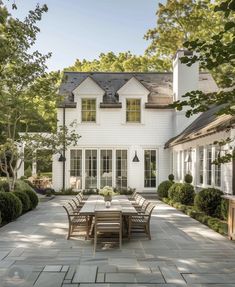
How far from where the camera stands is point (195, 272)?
6.46 meters

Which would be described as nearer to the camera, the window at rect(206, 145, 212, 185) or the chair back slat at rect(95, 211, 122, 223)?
the chair back slat at rect(95, 211, 122, 223)

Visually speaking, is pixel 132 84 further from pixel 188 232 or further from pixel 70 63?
pixel 70 63

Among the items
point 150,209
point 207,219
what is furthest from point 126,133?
point 150,209

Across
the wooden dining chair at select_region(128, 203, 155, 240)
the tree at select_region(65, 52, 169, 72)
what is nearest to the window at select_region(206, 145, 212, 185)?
the wooden dining chair at select_region(128, 203, 155, 240)

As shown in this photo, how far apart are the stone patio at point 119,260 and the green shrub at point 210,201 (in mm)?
1772

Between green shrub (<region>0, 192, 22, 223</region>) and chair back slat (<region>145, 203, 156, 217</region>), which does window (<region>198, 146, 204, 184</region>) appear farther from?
green shrub (<region>0, 192, 22, 223</region>)

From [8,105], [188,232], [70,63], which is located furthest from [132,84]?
[70,63]

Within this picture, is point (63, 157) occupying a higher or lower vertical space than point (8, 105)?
lower

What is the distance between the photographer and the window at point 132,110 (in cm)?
2277

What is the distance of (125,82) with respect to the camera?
23625 mm

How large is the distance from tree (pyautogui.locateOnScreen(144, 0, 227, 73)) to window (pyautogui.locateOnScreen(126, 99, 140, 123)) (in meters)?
8.12

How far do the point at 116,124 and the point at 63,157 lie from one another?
354cm

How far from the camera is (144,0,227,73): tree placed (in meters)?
27.4

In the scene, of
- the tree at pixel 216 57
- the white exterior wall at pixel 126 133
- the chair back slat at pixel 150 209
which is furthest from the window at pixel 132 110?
the tree at pixel 216 57
